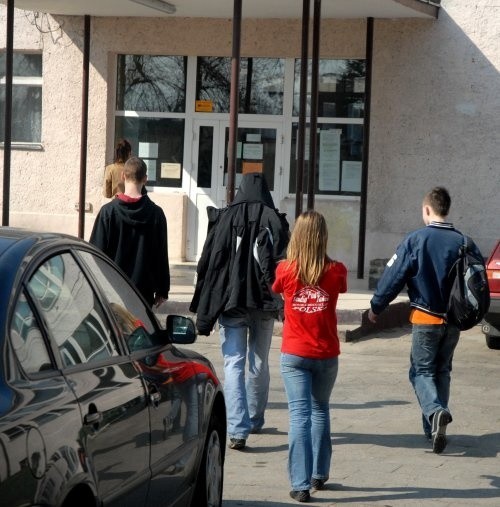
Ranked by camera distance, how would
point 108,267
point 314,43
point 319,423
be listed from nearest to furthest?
1. point 108,267
2. point 319,423
3. point 314,43

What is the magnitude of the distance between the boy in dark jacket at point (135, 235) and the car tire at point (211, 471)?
249cm

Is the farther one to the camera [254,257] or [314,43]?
[314,43]

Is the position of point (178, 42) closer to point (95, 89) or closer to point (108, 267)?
point (95, 89)

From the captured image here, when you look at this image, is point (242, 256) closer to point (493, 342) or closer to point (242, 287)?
point (242, 287)

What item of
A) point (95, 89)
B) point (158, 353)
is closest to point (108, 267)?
point (158, 353)

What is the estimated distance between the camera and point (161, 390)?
4.99 meters

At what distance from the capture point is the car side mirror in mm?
5578

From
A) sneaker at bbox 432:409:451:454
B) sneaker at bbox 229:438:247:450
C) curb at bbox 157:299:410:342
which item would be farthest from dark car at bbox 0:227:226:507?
curb at bbox 157:299:410:342

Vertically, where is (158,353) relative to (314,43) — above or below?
below

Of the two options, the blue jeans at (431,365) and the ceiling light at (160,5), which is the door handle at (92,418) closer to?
the blue jeans at (431,365)

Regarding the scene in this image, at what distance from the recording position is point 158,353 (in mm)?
5324

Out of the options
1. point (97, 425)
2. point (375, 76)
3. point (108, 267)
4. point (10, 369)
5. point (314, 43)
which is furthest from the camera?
point (375, 76)

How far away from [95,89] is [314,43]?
14.9ft

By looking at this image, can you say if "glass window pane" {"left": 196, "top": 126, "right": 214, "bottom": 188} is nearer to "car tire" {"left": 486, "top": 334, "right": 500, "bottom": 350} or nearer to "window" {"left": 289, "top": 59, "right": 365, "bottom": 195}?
"window" {"left": 289, "top": 59, "right": 365, "bottom": 195}
